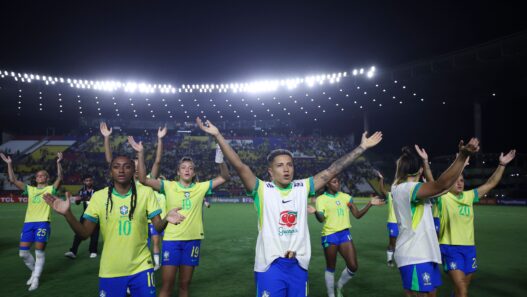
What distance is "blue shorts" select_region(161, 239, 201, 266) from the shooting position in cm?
619

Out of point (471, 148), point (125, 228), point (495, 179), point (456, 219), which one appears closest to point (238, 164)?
point (125, 228)

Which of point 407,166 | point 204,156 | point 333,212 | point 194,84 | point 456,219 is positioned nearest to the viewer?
point 407,166

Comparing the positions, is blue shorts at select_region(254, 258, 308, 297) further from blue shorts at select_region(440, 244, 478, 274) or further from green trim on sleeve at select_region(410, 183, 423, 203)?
blue shorts at select_region(440, 244, 478, 274)

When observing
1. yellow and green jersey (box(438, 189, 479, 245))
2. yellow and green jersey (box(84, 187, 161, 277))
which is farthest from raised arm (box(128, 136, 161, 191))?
yellow and green jersey (box(438, 189, 479, 245))

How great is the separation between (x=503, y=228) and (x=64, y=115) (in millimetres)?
62423

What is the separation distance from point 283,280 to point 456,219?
11.6 feet

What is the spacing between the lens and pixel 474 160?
44844 millimetres

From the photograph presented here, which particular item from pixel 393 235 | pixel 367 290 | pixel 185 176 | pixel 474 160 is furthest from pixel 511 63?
pixel 185 176

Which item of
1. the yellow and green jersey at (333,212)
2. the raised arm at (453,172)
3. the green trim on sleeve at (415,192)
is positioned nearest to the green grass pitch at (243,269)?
the yellow and green jersey at (333,212)

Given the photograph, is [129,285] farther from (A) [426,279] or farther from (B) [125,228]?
(A) [426,279]

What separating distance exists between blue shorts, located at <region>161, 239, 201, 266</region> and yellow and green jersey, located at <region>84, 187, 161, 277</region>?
1677 millimetres

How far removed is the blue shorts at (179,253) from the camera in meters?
6.19

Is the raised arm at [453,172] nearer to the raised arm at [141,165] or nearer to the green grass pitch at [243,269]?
the raised arm at [141,165]

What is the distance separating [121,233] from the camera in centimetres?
→ 443
